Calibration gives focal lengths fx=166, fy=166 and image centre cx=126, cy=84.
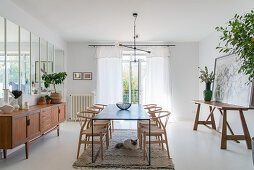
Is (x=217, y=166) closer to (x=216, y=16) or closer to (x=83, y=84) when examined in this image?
(x=216, y=16)

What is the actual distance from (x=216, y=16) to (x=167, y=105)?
295cm

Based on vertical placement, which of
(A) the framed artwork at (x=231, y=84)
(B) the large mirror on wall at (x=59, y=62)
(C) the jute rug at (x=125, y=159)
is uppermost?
(B) the large mirror on wall at (x=59, y=62)

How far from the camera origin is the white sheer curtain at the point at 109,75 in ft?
18.2

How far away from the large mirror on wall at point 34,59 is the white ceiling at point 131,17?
20.5 inches

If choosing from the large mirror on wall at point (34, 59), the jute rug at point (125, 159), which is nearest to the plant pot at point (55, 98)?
the large mirror on wall at point (34, 59)

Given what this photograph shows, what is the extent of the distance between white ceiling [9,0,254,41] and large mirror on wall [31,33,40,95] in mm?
521

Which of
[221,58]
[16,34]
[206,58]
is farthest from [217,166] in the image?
[16,34]

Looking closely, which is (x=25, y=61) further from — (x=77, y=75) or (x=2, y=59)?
(x=77, y=75)

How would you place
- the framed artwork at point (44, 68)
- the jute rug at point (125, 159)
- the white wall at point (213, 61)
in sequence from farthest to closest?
the framed artwork at point (44, 68)
the white wall at point (213, 61)
the jute rug at point (125, 159)

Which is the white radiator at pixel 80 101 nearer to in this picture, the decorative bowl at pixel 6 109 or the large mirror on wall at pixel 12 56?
the large mirror on wall at pixel 12 56

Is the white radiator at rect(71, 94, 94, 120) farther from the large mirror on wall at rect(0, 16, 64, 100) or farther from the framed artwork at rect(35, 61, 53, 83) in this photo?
the framed artwork at rect(35, 61, 53, 83)

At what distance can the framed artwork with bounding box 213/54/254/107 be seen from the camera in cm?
325

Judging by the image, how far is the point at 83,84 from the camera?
18.8ft

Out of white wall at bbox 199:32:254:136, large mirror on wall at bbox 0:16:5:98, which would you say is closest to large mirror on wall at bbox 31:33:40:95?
large mirror on wall at bbox 0:16:5:98
